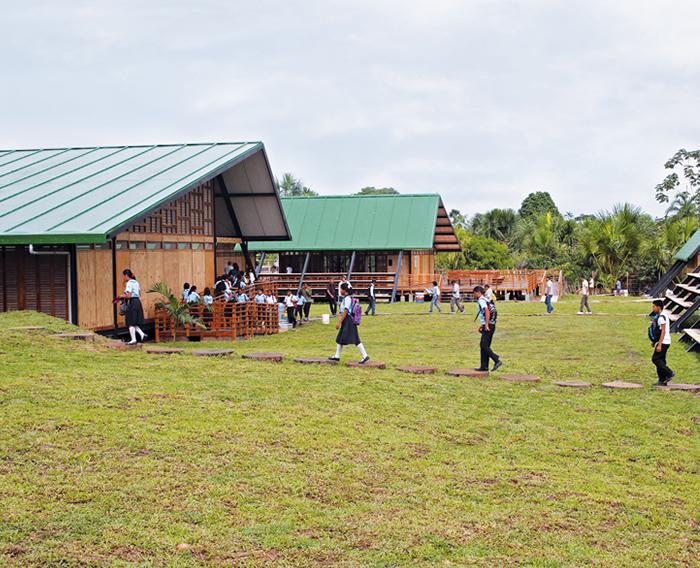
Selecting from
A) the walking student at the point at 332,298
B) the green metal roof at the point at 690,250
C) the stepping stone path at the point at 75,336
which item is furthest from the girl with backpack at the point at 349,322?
the green metal roof at the point at 690,250

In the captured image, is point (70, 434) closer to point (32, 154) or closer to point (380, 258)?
point (32, 154)

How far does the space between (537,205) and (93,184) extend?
213 feet

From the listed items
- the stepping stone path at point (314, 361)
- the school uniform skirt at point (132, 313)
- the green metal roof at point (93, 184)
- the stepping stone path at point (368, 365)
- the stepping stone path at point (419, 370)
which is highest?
the green metal roof at point (93, 184)

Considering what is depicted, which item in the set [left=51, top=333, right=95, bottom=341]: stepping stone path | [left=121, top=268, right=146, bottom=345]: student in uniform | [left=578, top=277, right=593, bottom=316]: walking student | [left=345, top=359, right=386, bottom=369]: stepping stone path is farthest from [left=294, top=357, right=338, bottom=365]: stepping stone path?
[left=578, top=277, right=593, bottom=316]: walking student

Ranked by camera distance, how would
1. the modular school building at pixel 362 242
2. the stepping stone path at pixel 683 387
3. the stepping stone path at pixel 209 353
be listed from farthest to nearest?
the modular school building at pixel 362 242 < the stepping stone path at pixel 209 353 < the stepping stone path at pixel 683 387

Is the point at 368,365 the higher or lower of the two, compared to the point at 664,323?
lower

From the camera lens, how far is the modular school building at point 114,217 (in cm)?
1995

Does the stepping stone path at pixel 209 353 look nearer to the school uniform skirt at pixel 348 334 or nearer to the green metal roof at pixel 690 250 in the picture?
the school uniform skirt at pixel 348 334

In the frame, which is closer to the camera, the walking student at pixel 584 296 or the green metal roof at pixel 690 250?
the green metal roof at pixel 690 250

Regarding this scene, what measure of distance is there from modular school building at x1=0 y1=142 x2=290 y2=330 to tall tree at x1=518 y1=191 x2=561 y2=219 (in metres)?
53.7

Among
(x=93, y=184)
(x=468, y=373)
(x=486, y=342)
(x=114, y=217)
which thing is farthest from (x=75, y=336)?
(x=486, y=342)

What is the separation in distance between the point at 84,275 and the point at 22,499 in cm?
1388

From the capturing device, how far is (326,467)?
342 inches

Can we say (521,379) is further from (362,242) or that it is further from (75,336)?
(362,242)
